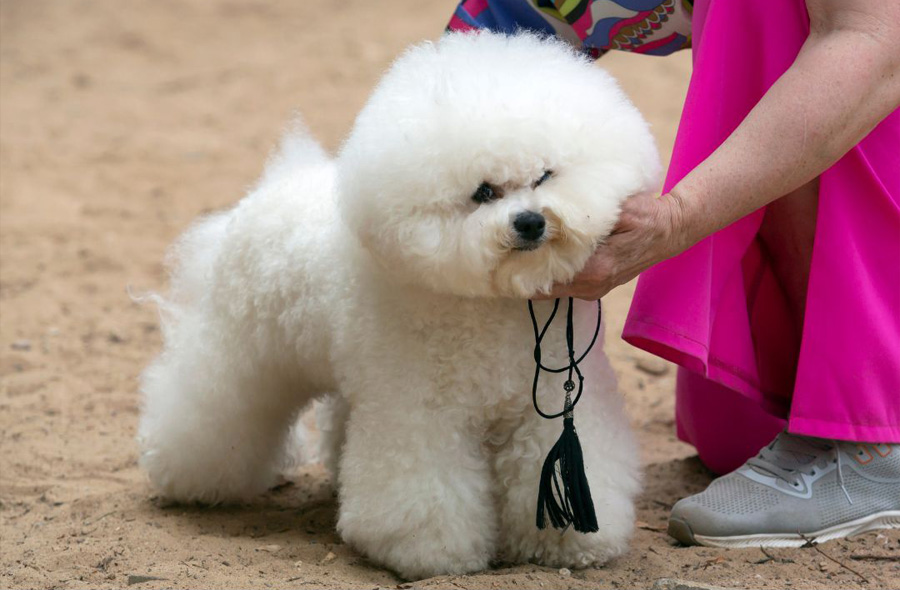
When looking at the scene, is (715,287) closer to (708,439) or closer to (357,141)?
(708,439)

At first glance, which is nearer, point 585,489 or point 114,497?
point 585,489

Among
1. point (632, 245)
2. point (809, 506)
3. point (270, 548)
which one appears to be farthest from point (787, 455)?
point (270, 548)

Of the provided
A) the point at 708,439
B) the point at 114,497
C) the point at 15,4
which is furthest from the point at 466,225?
the point at 15,4

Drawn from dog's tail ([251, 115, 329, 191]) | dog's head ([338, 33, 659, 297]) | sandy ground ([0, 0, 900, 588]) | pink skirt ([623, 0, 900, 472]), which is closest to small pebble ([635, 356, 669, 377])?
sandy ground ([0, 0, 900, 588])

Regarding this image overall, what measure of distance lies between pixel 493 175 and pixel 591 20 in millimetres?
735

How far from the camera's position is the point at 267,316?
82.0 inches

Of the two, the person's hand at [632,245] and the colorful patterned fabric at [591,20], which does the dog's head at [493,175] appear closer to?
the person's hand at [632,245]

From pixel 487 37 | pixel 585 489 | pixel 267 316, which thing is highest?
pixel 487 37

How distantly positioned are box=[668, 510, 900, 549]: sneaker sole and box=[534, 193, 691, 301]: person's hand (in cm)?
58

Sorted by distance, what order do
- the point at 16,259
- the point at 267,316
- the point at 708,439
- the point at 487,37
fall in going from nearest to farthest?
the point at 487,37 → the point at 267,316 → the point at 708,439 → the point at 16,259

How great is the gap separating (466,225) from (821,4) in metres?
0.75

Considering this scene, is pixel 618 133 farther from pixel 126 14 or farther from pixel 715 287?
pixel 126 14

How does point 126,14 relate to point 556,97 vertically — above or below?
above

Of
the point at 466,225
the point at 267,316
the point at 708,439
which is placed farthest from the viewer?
the point at 708,439
